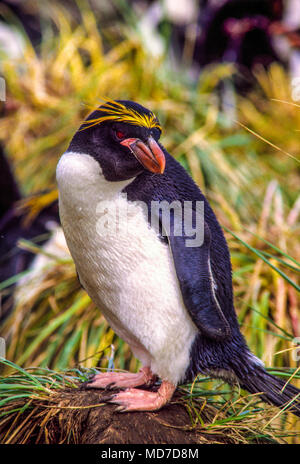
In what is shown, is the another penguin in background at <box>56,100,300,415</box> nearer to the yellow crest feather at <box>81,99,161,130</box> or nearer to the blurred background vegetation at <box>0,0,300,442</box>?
the yellow crest feather at <box>81,99,161,130</box>

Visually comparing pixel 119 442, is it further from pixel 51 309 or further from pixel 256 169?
pixel 256 169

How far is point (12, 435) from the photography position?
932 millimetres

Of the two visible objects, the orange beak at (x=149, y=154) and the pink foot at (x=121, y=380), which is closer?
the orange beak at (x=149, y=154)

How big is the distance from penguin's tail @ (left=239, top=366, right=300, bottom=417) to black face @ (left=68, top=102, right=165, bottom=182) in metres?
0.43

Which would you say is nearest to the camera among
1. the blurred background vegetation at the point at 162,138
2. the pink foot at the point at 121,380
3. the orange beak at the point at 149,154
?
the orange beak at the point at 149,154

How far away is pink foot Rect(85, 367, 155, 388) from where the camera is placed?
3.27 feet

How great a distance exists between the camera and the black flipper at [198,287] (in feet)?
2.97

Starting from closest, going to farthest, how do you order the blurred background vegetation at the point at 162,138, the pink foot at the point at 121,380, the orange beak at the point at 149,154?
the orange beak at the point at 149,154
the pink foot at the point at 121,380
the blurred background vegetation at the point at 162,138

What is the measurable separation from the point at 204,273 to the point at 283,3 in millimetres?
3229

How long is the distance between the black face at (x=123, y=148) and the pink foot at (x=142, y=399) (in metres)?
0.39

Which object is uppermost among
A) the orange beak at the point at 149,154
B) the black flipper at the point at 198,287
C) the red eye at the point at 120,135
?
the red eye at the point at 120,135

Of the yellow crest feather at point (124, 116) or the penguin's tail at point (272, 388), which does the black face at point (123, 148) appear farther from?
the penguin's tail at point (272, 388)

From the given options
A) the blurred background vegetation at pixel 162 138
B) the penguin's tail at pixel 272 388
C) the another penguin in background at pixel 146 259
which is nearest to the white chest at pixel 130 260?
the another penguin in background at pixel 146 259
